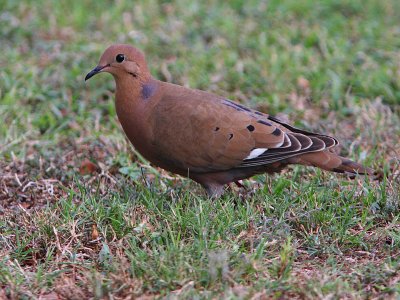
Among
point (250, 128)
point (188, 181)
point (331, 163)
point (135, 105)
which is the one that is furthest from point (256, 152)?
point (135, 105)

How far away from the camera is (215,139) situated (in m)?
4.68

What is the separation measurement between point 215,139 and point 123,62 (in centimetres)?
76

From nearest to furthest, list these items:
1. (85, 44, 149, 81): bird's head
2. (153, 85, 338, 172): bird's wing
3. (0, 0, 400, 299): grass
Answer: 1. (0, 0, 400, 299): grass
2. (153, 85, 338, 172): bird's wing
3. (85, 44, 149, 81): bird's head

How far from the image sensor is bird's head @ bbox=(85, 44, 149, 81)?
4.87 metres

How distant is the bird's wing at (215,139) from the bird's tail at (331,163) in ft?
0.22

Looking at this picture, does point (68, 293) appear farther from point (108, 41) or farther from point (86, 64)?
point (108, 41)

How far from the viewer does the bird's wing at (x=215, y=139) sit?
4645 millimetres

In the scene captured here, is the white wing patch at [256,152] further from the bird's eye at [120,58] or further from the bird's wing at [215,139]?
the bird's eye at [120,58]

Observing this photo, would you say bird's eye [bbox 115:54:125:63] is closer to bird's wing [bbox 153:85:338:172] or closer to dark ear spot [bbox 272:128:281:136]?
bird's wing [bbox 153:85:338:172]

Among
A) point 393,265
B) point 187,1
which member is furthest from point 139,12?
point 393,265

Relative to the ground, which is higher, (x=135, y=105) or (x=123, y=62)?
(x=123, y=62)

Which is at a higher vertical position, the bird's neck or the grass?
the bird's neck

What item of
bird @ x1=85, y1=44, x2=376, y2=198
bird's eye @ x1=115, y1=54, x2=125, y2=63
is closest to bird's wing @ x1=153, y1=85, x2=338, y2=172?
bird @ x1=85, y1=44, x2=376, y2=198

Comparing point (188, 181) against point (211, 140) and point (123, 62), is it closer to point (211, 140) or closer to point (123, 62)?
point (211, 140)
